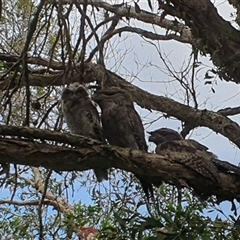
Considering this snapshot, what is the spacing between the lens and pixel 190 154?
3.23 m

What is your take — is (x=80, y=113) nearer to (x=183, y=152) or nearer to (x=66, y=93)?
(x=66, y=93)

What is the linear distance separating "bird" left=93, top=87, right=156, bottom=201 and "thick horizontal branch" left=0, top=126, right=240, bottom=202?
3.28ft

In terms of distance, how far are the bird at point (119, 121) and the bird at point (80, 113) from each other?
61 mm

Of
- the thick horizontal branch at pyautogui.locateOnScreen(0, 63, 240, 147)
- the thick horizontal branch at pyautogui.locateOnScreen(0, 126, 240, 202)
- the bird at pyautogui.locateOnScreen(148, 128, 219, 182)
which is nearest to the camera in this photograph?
the thick horizontal branch at pyautogui.locateOnScreen(0, 126, 240, 202)

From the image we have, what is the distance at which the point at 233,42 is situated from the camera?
10.9ft

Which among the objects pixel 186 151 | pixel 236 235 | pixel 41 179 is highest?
pixel 41 179

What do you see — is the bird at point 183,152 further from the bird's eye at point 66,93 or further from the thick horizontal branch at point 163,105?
the bird's eye at point 66,93

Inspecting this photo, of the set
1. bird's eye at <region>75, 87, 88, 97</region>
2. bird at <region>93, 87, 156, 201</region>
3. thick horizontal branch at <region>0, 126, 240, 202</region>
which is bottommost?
thick horizontal branch at <region>0, 126, 240, 202</region>

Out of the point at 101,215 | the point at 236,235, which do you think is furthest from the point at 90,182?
the point at 236,235

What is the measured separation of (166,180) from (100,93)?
128 centimetres

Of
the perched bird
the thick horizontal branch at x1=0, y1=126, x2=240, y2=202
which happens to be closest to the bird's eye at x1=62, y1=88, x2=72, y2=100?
the perched bird

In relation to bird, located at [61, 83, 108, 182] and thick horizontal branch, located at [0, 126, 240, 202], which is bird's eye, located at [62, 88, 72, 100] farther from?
thick horizontal branch, located at [0, 126, 240, 202]

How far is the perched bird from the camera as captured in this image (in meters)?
2.88

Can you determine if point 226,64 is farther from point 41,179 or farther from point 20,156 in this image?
point 41,179
